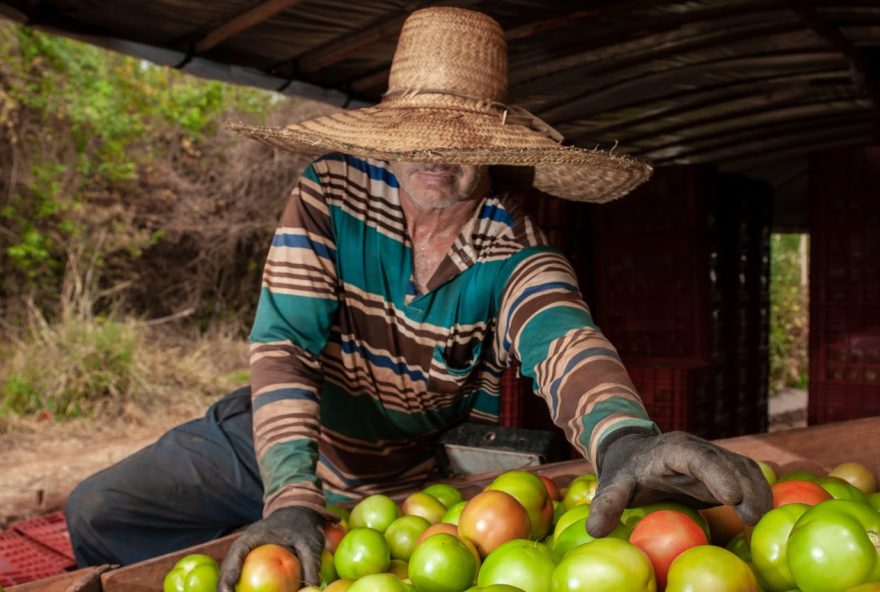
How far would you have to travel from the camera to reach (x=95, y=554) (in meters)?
2.71

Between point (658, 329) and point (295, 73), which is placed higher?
point (295, 73)

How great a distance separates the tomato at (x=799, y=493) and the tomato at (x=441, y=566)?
0.65 metres

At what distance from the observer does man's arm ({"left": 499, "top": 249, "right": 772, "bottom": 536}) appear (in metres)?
1.32

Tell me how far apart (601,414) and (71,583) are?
115 centimetres

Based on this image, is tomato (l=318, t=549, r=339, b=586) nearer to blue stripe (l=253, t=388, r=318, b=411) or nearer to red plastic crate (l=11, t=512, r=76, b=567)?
blue stripe (l=253, t=388, r=318, b=411)

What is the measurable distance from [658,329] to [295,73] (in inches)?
98.0

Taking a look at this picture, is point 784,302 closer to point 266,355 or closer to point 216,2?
point 216,2

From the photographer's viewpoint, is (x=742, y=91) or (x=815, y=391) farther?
(x=742, y=91)

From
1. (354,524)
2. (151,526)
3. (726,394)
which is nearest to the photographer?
(354,524)

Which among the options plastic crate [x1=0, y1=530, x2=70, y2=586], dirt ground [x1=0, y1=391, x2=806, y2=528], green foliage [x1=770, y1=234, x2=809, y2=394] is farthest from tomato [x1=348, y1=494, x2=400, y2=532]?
green foliage [x1=770, y1=234, x2=809, y2=394]

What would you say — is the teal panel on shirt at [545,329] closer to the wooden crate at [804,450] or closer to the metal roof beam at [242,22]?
the wooden crate at [804,450]

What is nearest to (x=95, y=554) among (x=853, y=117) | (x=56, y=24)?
(x=56, y=24)

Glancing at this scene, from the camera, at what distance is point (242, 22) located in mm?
3641

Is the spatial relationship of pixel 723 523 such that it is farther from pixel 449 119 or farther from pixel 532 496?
pixel 449 119
